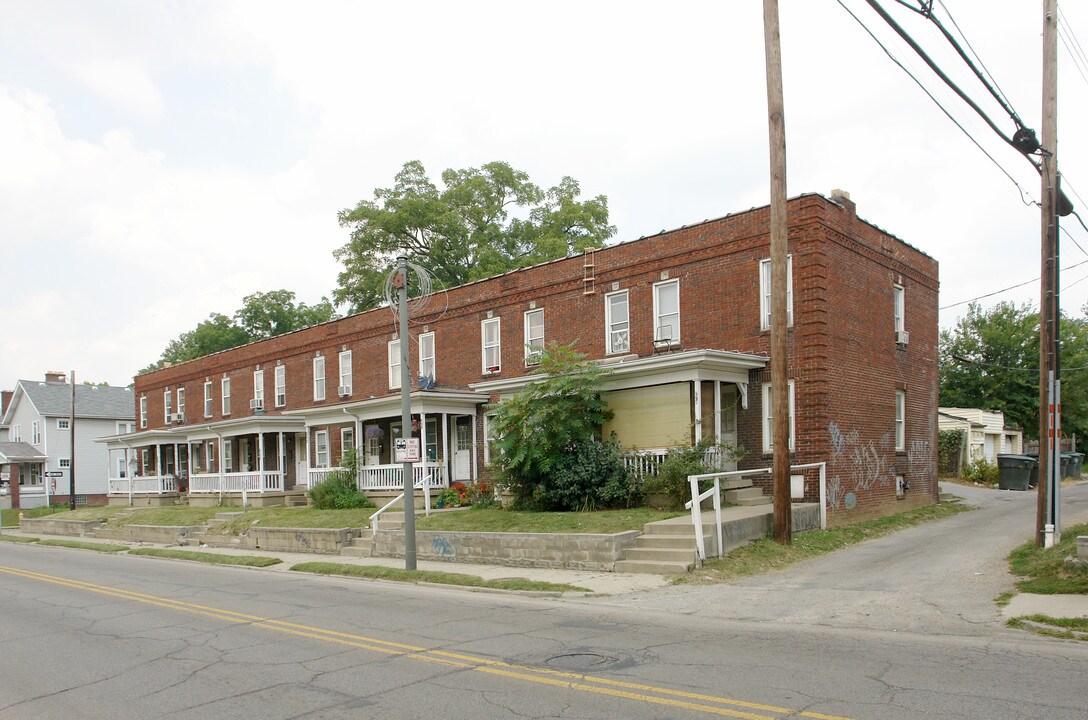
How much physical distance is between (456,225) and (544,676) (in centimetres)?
3994

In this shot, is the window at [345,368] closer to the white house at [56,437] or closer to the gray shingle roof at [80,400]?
the gray shingle roof at [80,400]

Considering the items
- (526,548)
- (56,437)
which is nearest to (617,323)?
(526,548)

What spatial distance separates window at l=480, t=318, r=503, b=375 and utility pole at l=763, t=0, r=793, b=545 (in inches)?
515

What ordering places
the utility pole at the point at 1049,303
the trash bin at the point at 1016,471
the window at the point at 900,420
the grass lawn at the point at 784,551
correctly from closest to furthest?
1. the utility pole at the point at 1049,303
2. the grass lawn at the point at 784,551
3. the window at the point at 900,420
4. the trash bin at the point at 1016,471

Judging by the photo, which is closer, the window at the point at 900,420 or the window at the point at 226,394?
the window at the point at 900,420

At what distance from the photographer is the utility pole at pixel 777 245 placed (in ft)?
49.3

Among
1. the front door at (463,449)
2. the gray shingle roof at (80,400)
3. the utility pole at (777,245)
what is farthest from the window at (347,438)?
the gray shingle roof at (80,400)

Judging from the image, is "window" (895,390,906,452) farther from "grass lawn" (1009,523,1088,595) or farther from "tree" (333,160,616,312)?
"tree" (333,160,616,312)

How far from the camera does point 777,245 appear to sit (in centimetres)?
1516

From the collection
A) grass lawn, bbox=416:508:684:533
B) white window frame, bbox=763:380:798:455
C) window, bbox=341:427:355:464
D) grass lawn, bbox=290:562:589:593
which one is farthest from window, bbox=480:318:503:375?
grass lawn, bbox=290:562:589:593

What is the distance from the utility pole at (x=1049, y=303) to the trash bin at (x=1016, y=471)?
16.8 m

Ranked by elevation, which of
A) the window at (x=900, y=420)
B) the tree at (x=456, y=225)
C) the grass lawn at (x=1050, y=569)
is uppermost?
the tree at (x=456, y=225)

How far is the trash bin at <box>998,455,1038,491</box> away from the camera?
94.6 feet

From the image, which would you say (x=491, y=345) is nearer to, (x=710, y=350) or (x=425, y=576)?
(x=710, y=350)
